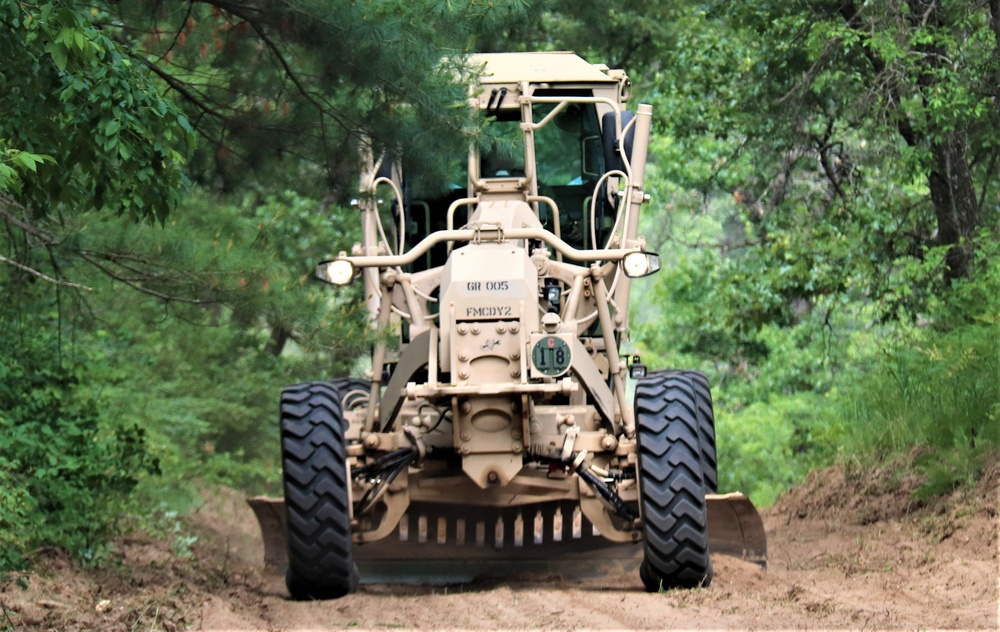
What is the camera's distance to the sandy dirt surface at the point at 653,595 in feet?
23.2

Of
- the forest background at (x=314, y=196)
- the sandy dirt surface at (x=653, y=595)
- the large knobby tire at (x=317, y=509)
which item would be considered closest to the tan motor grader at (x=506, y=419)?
the large knobby tire at (x=317, y=509)

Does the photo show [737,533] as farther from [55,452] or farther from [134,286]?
[55,452]

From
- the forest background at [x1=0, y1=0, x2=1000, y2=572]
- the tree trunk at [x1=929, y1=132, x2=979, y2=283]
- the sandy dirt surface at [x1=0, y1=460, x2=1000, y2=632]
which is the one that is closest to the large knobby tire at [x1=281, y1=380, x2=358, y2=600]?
the sandy dirt surface at [x1=0, y1=460, x2=1000, y2=632]

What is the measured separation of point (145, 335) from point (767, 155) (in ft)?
23.5

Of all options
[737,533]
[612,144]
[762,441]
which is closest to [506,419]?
[737,533]

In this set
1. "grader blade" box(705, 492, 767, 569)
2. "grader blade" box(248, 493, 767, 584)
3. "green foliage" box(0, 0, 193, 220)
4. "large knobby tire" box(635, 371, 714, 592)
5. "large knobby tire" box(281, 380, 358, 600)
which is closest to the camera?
"green foliage" box(0, 0, 193, 220)

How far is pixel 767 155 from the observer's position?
16406 millimetres

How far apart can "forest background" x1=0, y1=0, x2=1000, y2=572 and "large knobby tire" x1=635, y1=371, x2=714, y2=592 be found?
1838 millimetres

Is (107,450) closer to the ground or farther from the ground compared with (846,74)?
closer to the ground

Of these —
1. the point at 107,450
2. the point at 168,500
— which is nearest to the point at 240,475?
the point at 168,500

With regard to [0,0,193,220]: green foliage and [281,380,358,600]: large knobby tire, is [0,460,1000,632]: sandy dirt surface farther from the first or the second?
[0,0,193,220]: green foliage

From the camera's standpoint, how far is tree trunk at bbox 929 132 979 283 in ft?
43.1

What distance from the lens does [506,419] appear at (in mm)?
8062

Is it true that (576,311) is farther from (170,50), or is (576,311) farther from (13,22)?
(13,22)
